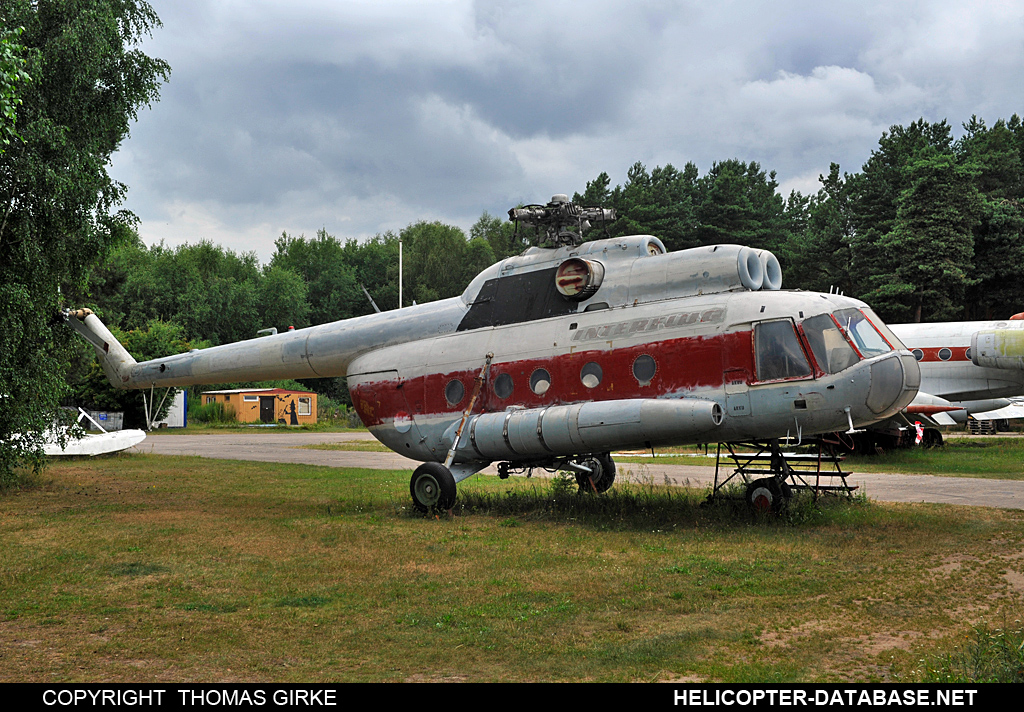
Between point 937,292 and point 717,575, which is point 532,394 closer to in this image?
point 717,575

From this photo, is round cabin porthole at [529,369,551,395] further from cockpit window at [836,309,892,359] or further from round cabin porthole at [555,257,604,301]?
cockpit window at [836,309,892,359]

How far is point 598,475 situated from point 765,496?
405cm

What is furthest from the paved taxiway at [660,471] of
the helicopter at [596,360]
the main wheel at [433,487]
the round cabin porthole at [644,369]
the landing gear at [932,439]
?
the landing gear at [932,439]

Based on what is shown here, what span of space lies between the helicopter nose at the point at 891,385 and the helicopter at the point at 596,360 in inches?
1.1

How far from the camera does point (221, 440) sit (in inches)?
1545

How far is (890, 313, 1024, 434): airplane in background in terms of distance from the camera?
26438mm

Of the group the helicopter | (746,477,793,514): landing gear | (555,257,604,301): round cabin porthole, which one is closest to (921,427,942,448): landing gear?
the helicopter

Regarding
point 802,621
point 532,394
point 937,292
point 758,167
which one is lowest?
point 802,621

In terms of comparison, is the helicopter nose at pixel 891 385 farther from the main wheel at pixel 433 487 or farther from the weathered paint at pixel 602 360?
the main wheel at pixel 433 487

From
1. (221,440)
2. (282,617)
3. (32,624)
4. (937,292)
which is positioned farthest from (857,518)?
(937,292)

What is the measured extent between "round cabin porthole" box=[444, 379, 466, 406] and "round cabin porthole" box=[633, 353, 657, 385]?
3420 mm

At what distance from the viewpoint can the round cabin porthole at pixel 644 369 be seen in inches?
484

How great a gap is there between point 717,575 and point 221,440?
3504 cm

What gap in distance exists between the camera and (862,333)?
37.9 feet
